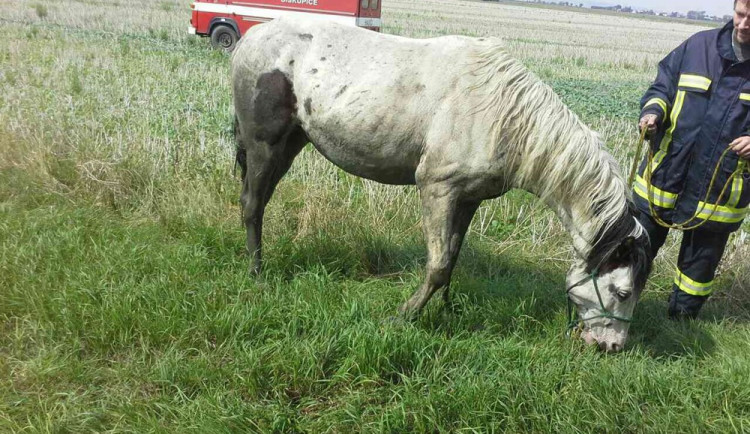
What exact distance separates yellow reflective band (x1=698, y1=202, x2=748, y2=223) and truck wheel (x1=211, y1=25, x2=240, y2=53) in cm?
1456

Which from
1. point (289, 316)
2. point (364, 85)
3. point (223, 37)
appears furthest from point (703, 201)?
point (223, 37)

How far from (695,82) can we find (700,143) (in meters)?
0.40

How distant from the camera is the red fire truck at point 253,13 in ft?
51.0

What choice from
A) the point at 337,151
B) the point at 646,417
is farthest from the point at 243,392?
the point at 646,417

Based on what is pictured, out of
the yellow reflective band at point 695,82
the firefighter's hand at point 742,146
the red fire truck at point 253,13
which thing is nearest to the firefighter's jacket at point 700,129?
the yellow reflective band at point 695,82

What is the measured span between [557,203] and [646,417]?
127 cm

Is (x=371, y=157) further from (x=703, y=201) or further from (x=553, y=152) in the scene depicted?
(x=703, y=201)

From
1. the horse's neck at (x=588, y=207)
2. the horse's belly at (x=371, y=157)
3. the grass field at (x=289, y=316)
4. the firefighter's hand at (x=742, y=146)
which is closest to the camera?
the grass field at (x=289, y=316)

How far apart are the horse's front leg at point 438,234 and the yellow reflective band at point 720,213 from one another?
5.22ft

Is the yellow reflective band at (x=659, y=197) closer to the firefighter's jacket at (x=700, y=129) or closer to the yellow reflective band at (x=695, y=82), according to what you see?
the firefighter's jacket at (x=700, y=129)

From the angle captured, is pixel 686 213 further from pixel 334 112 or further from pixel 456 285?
pixel 334 112

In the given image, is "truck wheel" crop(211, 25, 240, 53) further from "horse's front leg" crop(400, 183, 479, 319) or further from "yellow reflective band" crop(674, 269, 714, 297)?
"yellow reflective band" crop(674, 269, 714, 297)

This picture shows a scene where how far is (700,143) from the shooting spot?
144 inches

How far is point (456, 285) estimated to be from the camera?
13.7 feet
